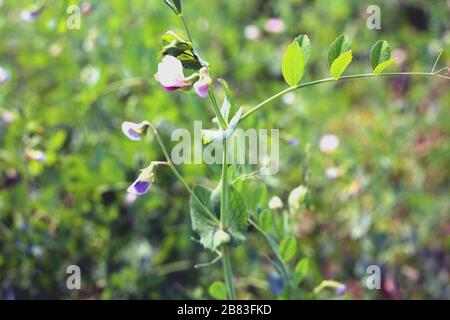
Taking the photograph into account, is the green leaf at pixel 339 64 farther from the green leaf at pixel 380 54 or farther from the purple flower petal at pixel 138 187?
the purple flower petal at pixel 138 187

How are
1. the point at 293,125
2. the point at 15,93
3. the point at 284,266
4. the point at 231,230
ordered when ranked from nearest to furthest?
the point at 231,230 → the point at 284,266 → the point at 293,125 → the point at 15,93

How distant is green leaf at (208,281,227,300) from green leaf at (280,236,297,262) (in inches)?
4.6

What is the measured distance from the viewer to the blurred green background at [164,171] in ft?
4.84

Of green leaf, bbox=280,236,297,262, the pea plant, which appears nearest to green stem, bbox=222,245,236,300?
the pea plant

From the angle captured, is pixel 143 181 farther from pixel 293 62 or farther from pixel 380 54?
pixel 380 54

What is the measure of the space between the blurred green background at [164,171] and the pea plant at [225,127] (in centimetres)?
11

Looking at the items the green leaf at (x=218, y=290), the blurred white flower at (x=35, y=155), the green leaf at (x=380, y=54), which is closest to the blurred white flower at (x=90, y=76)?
the blurred white flower at (x=35, y=155)

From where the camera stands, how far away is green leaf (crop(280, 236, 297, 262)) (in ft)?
3.60

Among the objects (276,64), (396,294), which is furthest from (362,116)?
(396,294)

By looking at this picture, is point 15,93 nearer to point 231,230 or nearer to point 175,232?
point 175,232

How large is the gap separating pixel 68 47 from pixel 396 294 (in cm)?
113

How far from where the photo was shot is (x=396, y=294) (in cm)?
150

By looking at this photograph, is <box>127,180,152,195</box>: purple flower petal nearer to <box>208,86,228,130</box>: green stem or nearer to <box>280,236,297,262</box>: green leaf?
<box>208,86,228,130</box>: green stem
